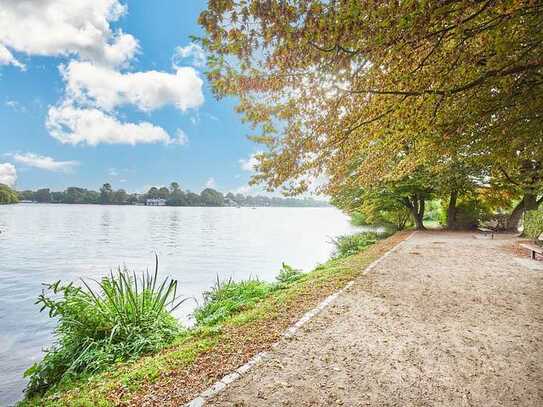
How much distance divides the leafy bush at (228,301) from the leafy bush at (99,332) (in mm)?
921

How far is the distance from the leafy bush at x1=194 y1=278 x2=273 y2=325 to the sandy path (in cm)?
236

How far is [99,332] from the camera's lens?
19.0ft

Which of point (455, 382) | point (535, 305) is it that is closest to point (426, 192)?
point (535, 305)

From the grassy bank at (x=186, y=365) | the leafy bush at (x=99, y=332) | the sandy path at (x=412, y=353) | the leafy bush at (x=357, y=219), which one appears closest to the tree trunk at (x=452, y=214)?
the leafy bush at (x=357, y=219)

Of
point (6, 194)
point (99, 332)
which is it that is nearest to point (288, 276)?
point (99, 332)

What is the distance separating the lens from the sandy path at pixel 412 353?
3.34 meters

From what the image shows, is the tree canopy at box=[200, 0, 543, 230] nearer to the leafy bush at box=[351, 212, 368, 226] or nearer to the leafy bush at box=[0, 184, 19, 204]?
the leafy bush at box=[351, 212, 368, 226]

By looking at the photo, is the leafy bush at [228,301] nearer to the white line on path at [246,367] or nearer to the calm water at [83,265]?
the calm water at [83,265]

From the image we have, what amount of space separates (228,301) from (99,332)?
328cm

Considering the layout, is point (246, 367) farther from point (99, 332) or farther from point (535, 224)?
point (535, 224)

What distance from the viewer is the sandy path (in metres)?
3.34

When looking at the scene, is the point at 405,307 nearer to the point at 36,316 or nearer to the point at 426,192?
the point at 36,316

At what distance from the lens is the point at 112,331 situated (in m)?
5.57

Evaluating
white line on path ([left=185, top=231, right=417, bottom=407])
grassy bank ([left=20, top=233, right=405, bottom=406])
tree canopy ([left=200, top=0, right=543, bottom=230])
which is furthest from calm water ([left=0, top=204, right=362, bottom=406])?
tree canopy ([left=200, top=0, right=543, bottom=230])
